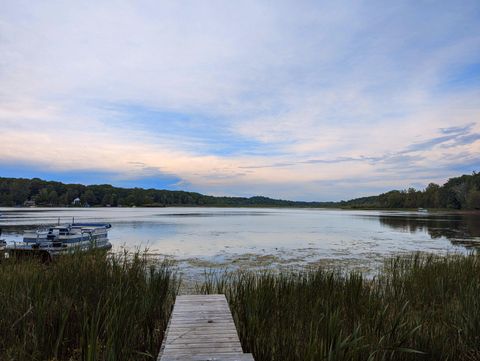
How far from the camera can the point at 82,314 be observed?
15.8ft

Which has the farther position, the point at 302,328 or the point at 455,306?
the point at 455,306

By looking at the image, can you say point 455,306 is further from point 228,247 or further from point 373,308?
point 228,247

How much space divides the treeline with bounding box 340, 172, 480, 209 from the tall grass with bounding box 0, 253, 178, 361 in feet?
320

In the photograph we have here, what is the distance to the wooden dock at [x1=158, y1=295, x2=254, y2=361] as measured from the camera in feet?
10.8

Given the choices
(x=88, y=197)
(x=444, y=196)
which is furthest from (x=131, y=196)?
(x=444, y=196)

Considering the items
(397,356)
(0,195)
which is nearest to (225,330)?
(397,356)

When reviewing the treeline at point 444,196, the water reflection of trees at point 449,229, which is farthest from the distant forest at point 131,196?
the water reflection of trees at point 449,229

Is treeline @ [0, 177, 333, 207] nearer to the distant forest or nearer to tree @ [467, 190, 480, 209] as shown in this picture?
the distant forest

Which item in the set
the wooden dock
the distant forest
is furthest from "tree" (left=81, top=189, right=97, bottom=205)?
the wooden dock

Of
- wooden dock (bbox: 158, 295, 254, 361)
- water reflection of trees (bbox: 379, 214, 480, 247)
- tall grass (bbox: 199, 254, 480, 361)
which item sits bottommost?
water reflection of trees (bbox: 379, 214, 480, 247)

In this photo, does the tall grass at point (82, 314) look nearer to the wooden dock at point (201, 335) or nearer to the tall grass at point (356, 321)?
the wooden dock at point (201, 335)

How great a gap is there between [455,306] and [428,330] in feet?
4.87

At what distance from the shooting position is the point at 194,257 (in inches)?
609

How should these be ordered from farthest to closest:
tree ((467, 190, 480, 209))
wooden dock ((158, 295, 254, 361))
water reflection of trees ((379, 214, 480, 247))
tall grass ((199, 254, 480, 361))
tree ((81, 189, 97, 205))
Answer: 1. tree ((81, 189, 97, 205))
2. tree ((467, 190, 480, 209))
3. water reflection of trees ((379, 214, 480, 247))
4. tall grass ((199, 254, 480, 361))
5. wooden dock ((158, 295, 254, 361))
